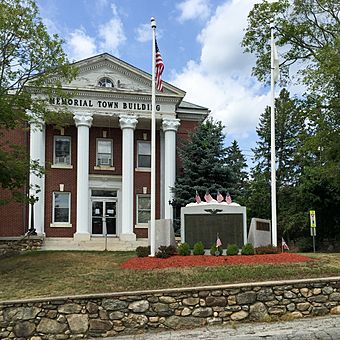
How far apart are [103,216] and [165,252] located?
1473 centimetres

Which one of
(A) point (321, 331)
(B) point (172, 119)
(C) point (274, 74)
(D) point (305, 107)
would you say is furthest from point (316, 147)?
(A) point (321, 331)

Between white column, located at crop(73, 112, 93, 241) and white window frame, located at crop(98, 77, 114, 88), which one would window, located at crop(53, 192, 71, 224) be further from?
white window frame, located at crop(98, 77, 114, 88)

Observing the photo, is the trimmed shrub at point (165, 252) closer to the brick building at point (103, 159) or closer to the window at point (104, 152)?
the brick building at point (103, 159)

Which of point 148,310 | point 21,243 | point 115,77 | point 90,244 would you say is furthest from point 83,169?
point 148,310

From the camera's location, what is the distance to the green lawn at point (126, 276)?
11562mm

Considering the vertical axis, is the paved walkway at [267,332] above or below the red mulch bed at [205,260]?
below

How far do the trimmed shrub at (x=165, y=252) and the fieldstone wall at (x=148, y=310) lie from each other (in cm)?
407

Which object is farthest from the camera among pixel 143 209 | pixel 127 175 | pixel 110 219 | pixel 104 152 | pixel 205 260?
pixel 104 152

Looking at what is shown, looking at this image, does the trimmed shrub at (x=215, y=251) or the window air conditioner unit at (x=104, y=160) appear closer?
the trimmed shrub at (x=215, y=251)

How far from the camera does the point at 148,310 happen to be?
10750 mm

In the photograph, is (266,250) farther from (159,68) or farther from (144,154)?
(144,154)

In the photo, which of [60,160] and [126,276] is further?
[60,160]

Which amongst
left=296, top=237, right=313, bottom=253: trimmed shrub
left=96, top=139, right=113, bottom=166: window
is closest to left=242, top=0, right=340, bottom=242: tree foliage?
left=296, top=237, right=313, bottom=253: trimmed shrub

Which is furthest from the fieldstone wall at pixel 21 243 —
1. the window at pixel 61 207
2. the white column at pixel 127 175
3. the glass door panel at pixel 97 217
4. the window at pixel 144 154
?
the window at pixel 144 154
